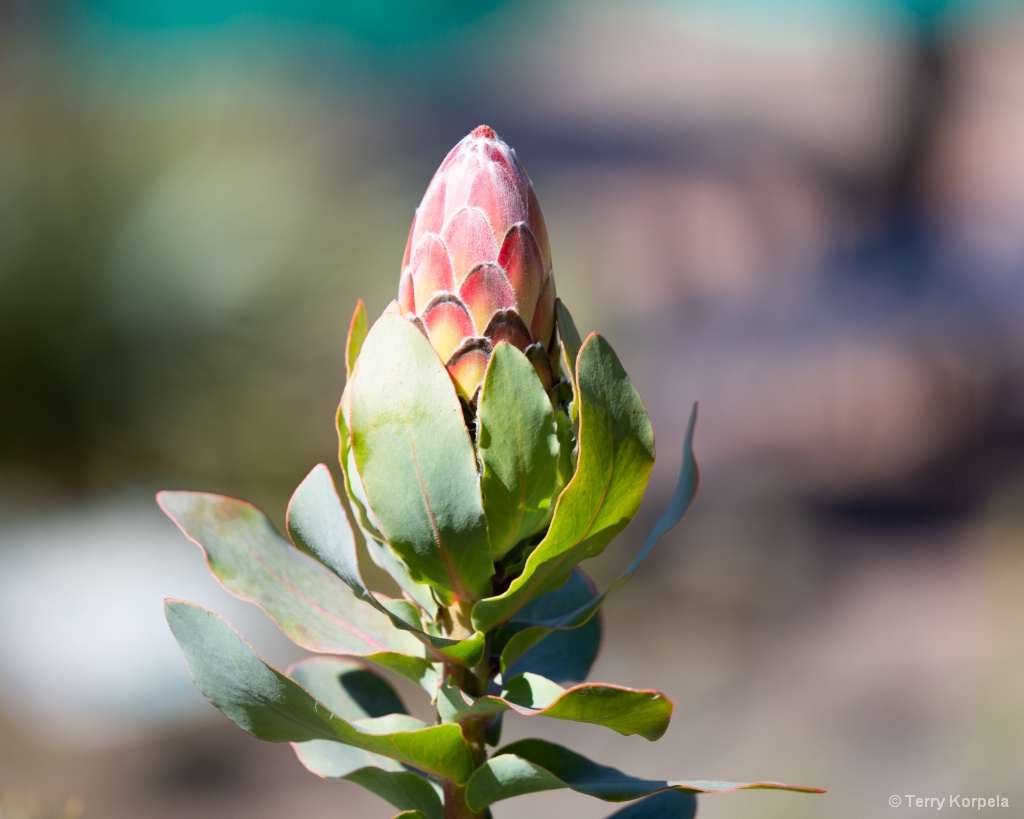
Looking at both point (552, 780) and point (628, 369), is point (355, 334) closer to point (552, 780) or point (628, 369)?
point (552, 780)

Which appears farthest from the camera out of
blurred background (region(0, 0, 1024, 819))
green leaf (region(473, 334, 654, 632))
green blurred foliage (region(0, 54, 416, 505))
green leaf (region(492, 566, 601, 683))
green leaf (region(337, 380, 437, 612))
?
green blurred foliage (region(0, 54, 416, 505))

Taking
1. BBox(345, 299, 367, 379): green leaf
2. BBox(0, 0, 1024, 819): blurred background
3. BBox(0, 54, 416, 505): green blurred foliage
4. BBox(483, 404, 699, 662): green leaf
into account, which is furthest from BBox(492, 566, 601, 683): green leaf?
BBox(0, 54, 416, 505): green blurred foliage

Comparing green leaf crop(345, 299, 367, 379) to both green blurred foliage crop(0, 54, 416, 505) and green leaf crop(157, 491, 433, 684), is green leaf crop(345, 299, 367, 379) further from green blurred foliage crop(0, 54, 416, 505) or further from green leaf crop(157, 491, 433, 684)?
green blurred foliage crop(0, 54, 416, 505)

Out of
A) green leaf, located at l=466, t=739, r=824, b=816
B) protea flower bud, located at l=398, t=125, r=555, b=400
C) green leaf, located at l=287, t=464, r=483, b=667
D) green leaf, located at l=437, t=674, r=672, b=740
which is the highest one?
protea flower bud, located at l=398, t=125, r=555, b=400

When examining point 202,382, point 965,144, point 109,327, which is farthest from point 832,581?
point 965,144

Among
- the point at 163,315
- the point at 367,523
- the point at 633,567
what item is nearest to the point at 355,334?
the point at 367,523

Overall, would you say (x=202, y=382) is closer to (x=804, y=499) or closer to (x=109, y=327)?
(x=109, y=327)
